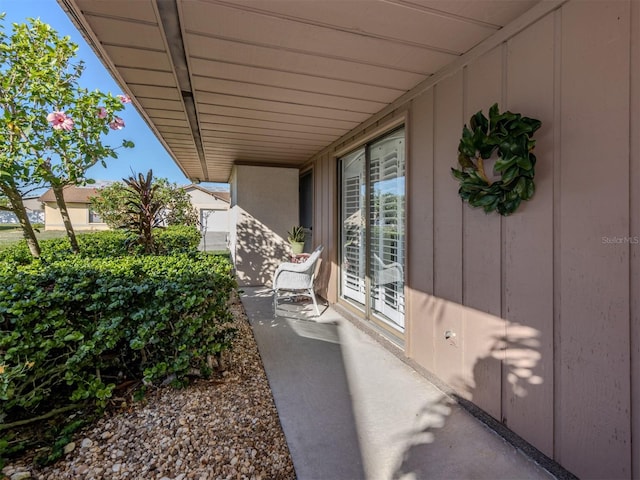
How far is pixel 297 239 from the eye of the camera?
5527mm

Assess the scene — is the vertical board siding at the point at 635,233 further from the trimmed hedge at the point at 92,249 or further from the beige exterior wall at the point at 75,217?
the beige exterior wall at the point at 75,217

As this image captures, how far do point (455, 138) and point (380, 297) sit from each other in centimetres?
187

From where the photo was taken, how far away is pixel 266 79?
2377 millimetres

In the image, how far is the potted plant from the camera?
18.0ft

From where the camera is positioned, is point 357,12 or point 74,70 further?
point 74,70

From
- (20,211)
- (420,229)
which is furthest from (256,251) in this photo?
(420,229)

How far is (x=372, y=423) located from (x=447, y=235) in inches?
53.4

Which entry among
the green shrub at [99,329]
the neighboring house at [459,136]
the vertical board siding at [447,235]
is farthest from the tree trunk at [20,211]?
the vertical board siding at [447,235]

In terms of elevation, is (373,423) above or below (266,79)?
below

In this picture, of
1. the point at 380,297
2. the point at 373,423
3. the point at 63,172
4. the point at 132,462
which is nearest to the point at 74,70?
the point at 63,172

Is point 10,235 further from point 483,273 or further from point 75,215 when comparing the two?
point 483,273

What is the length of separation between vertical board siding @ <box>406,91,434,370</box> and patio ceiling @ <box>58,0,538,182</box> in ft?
1.07

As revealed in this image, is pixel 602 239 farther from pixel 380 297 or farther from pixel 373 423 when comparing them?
pixel 380 297

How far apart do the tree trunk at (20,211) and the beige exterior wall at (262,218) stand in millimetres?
2796
